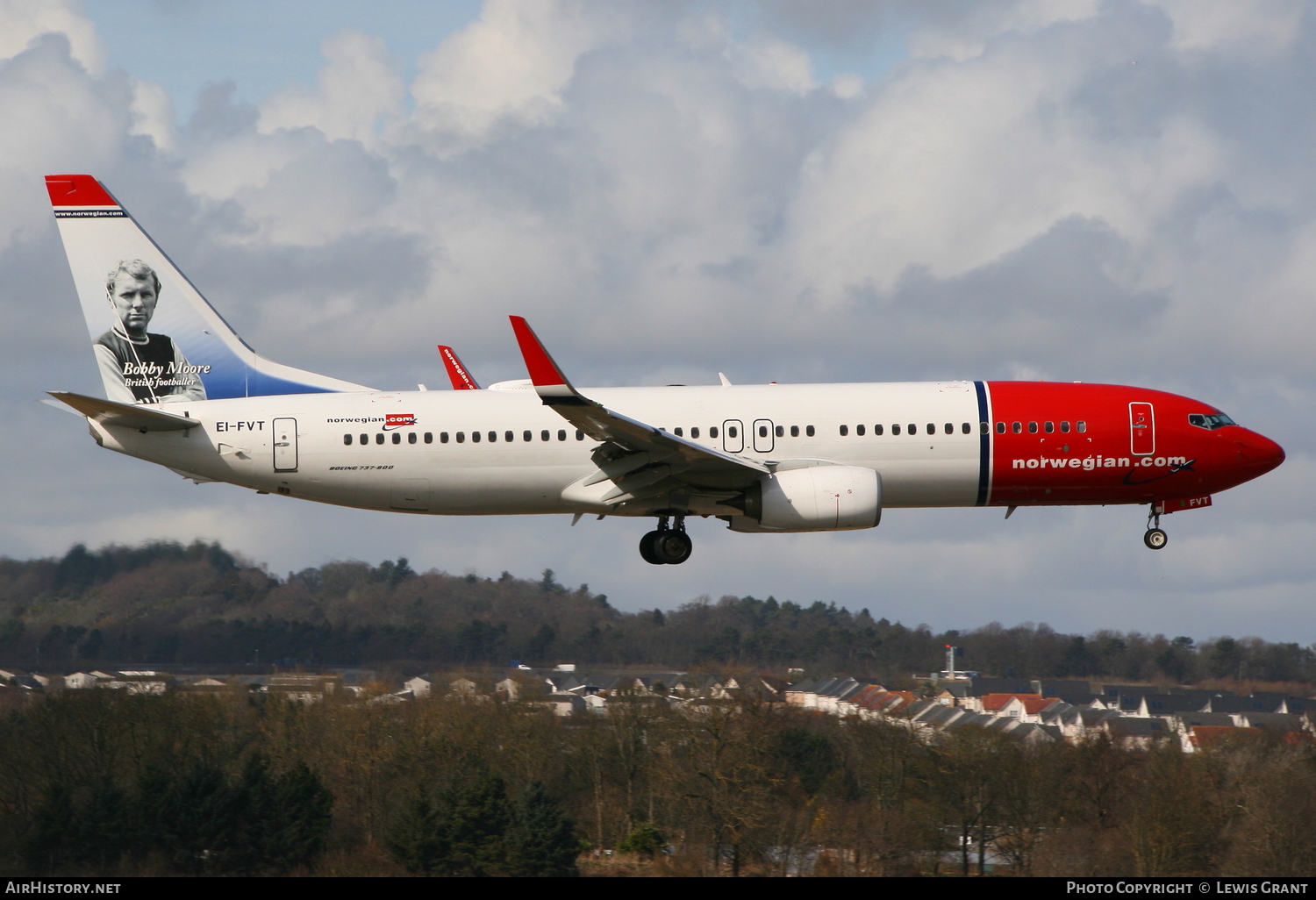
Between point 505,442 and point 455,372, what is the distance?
753 centimetres

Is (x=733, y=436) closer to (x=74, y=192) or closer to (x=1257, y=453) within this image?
(x=1257, y=453)

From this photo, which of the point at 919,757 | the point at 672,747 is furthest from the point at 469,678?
the point at 919,757

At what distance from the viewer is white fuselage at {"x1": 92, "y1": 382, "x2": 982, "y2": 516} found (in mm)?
33938

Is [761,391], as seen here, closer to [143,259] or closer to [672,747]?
[143,259]

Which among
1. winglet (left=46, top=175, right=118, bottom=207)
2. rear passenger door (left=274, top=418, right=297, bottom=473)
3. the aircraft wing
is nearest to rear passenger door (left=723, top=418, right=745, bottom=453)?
the aircraft wing

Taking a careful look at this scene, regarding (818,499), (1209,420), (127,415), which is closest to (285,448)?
(127,415)

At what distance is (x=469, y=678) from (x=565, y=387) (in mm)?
31049

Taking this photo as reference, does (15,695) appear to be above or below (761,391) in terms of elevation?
below

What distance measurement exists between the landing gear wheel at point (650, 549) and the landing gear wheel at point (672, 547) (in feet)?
0.14

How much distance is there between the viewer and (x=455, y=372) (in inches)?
1608

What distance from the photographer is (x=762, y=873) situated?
5353 centimetres

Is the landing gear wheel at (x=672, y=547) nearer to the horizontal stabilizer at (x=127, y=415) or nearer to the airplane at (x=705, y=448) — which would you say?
the airplane at (x=705, y=448)

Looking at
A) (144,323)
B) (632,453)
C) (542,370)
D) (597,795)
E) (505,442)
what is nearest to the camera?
(542,370)
